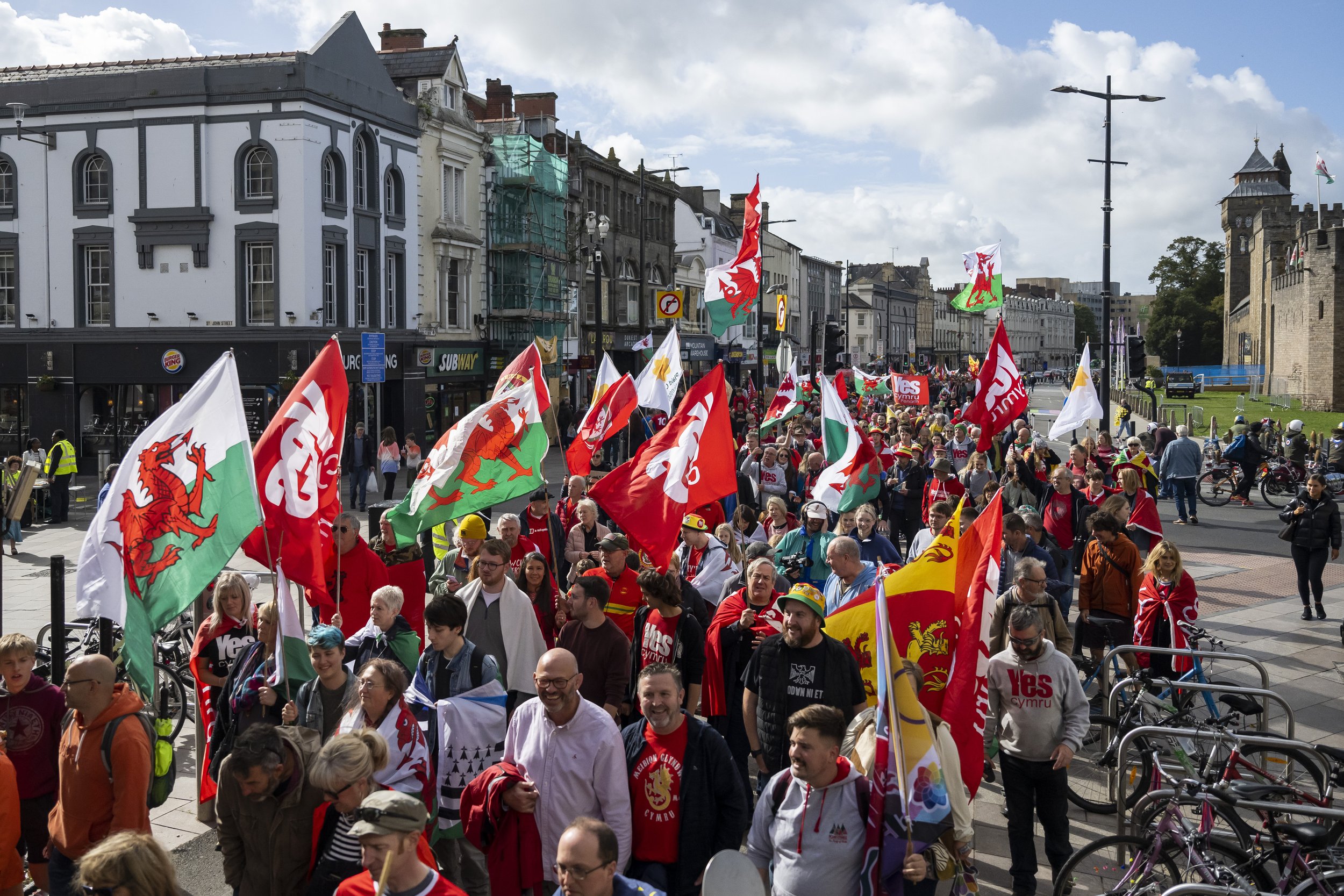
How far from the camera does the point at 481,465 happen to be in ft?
32.2

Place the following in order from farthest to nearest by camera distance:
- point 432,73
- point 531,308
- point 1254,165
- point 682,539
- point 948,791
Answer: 1. point 1254,165
2. point 531,308
3. point 432,73
4. point 682,539
5. point 948,791

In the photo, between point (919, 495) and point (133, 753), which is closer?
point (133, 753)

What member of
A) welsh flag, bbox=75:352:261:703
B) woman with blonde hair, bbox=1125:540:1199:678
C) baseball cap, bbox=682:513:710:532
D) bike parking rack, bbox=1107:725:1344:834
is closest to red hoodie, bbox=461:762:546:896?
welsh flag, bbox=75:352:261:703

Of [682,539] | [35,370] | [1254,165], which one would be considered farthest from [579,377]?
[1254,165]

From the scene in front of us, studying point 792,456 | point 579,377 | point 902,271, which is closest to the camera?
point 792,456

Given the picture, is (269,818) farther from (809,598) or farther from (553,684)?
(809,598)

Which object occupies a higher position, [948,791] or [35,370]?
[35,370]

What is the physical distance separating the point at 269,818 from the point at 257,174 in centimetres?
2946

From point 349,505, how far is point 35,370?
13.8m

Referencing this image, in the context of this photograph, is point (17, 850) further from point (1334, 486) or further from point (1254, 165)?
point (1254, 165)

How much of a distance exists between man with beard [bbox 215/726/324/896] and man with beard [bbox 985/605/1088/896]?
361 centimetres

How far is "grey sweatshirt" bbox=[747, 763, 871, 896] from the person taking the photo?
4516 mm

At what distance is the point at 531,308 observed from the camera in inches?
1654

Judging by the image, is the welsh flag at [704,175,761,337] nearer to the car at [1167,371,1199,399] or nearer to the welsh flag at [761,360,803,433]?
the welsh flag at [761,360,803,433]
